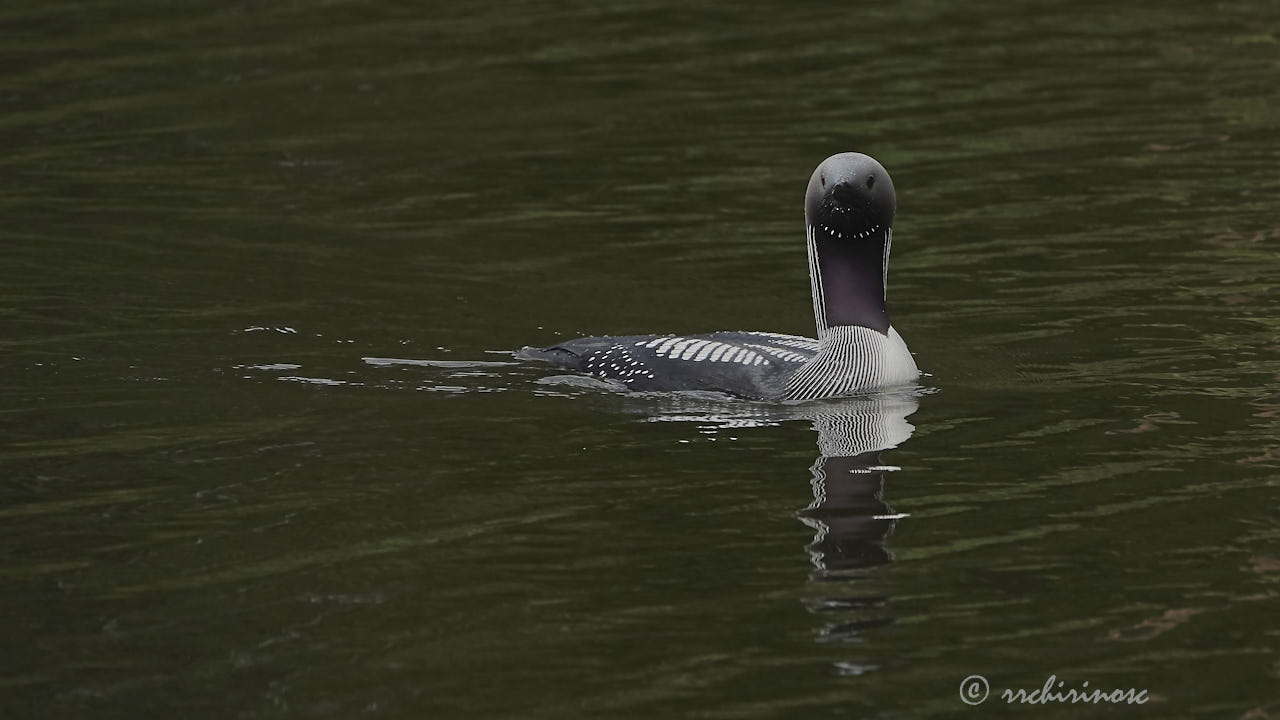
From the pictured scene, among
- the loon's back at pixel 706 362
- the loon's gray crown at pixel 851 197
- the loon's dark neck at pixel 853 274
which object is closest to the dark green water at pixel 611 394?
the loon's back at pixel 706 362

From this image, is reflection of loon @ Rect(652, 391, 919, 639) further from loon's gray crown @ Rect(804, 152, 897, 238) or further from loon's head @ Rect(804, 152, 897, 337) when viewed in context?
loon's gray crown @ Rect(804, 152, 897, 238)

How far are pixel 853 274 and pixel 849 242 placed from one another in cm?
16

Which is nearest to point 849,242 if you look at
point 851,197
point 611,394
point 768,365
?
point 851,197

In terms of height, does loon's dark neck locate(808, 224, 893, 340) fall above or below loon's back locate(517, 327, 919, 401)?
above

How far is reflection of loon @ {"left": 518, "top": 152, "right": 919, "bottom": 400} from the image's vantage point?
9898mm

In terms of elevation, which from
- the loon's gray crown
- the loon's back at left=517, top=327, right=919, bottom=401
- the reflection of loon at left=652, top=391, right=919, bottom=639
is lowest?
the reflection of loon at left=652, top=391, right=919, bottom=639

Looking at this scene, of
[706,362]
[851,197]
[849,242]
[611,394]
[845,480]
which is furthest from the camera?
[611,394]

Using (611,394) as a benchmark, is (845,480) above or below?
below

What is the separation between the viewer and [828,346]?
394 inches

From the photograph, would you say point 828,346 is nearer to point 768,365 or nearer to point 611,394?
point 768,365

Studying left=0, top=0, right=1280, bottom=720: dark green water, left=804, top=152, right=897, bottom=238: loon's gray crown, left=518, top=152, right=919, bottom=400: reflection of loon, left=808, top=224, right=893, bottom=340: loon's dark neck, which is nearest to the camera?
left=0, top=0, right=1280, bottom=720: dark green water

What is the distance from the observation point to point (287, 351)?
11.1 metres

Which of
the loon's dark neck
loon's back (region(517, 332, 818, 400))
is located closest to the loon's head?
the loon's dark neck

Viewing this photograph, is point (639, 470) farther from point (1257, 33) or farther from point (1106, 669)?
point (1257, 33)
